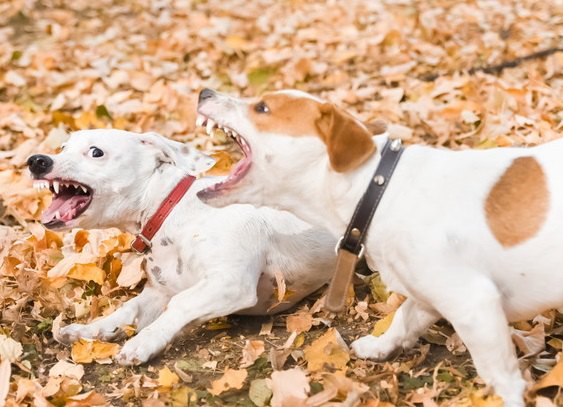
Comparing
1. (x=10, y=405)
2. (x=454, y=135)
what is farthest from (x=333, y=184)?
(x=454, y=135)

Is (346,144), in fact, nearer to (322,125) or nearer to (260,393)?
(322,125)

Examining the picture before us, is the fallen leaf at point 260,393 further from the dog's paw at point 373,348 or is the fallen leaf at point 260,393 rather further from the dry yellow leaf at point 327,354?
the dog's paw at point 373,348

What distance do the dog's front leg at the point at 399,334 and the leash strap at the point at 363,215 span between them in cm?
40

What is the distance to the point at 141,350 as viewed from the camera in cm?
334

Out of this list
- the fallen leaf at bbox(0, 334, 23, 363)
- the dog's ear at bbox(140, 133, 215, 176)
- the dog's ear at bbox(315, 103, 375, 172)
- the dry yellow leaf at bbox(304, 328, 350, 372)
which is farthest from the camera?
the dog's ear at bbox(140, 133, 215, 176)

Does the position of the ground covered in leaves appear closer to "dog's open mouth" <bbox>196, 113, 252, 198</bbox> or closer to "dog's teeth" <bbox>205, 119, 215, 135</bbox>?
"dog's open mouth" <bbox>196, 113, 252, 198</bbox>

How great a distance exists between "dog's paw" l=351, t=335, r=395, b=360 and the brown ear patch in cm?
80

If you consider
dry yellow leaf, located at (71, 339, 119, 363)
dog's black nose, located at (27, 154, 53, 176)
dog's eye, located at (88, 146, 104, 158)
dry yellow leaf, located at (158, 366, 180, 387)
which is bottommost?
dry yellow leaf, located at (71, 339, 119, 363)

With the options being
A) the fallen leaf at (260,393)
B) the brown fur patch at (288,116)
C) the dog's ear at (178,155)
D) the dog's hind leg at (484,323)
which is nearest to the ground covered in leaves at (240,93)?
the fallen leaf at (260,393)

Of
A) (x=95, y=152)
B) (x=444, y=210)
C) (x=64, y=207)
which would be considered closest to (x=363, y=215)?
(x=444, y=210)

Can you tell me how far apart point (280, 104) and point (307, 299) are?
4.05 feet

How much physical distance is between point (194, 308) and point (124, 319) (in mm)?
498

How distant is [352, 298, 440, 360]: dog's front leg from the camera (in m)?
3.30

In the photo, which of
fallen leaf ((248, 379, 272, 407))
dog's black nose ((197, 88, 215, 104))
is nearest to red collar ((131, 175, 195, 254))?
dog's black nose ((197, 88, 215, 104))
